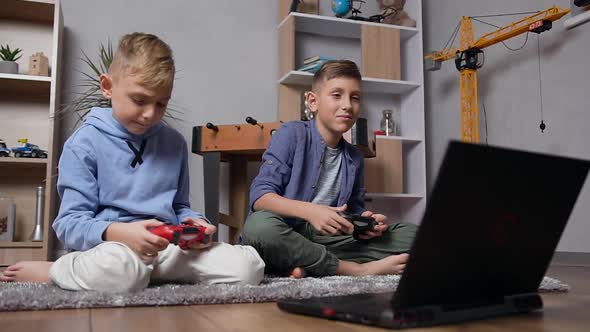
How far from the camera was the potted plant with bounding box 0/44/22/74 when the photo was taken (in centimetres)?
241

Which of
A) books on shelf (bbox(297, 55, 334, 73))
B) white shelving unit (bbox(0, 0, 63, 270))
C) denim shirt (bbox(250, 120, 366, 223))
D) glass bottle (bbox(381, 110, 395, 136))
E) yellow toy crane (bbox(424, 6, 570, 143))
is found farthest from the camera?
glass bottle (bbox(381, 110, 395, 136))

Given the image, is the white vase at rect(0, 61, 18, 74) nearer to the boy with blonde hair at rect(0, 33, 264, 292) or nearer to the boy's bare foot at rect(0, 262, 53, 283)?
the boy with blonde hair at rect(0, 33, 264, 292)

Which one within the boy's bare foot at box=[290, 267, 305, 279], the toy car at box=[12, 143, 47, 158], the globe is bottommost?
the boy's bare foot at box=[290, 267, 305, 279]

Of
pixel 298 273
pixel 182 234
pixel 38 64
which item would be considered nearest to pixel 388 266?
pixel 298 273

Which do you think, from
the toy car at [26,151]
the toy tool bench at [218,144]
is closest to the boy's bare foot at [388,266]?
the toy tool bench at [218,144]

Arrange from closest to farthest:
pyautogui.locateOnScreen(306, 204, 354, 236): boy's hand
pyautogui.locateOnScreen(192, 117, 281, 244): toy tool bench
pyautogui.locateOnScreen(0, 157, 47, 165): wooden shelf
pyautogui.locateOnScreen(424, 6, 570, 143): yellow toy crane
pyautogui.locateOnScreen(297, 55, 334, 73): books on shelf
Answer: pyautogui.locateOnScreen(306, 204, 354, 236): boy's hand, pyautogui.locateOnScreen(192, 117, 281, 244): toy tool bench, pyautogui.locateOnScreen(0, 157, 47, 165): wooden shelf, pyautogui.locateOnScreen(424, 6, 570, 143): yellow toy crane, pyautogui.locateOnScreen(297, 55, 334, 73): books on shelf

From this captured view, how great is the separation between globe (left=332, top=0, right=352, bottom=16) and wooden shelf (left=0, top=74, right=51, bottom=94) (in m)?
1.60

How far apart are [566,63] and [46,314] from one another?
2.27 meters

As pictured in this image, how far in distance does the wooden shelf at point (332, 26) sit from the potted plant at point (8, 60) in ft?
4.52

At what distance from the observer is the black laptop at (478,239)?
524 mm

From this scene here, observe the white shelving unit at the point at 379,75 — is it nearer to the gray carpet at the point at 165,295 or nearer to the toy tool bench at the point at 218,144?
the toy tool bench at the point at 218,144


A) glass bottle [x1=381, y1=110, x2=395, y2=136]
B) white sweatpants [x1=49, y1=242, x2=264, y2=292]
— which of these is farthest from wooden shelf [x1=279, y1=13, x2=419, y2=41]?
white sweatpants [x1=49, y1=242, x2=264, y2=292]

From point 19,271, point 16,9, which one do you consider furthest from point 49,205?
point 19,271

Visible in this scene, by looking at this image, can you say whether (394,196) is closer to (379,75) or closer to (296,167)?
(379,75)
